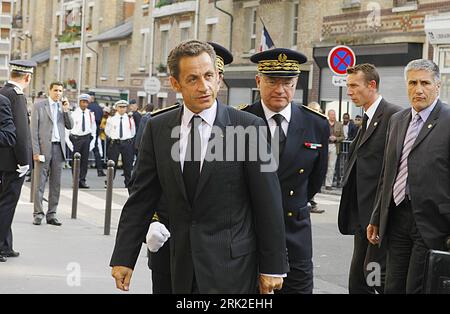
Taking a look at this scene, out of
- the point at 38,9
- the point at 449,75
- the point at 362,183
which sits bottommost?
the point at 362,183

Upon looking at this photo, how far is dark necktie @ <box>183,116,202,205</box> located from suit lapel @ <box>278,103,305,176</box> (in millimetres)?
1227

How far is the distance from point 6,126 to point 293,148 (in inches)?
177

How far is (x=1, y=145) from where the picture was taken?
9.72 metres

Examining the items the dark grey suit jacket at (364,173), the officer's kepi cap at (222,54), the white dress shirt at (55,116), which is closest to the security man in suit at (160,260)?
the officer's kepi cap at (222,54)

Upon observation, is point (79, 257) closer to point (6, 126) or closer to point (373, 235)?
point (6, 126)

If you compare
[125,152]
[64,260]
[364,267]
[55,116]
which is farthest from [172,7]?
[364,267]

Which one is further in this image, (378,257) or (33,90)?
(33,90)

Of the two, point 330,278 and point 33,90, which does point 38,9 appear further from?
point 330,278

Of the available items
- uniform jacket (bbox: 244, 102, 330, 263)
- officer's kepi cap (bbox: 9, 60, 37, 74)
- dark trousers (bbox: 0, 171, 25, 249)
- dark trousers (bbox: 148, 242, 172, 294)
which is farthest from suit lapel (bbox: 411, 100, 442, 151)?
officer's kepi cap (bbox: 9, 60, 37, 74)

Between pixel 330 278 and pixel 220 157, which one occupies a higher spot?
pixel 220 157

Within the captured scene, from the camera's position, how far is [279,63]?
6262 millimetres

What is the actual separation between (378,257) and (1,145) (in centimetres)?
439

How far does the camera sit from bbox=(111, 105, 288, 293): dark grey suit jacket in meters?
4.87

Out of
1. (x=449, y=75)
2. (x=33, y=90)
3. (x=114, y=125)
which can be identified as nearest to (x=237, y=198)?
(x=114, y=125)
